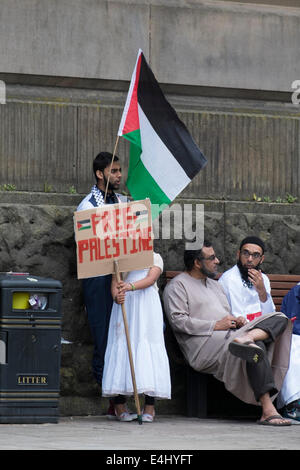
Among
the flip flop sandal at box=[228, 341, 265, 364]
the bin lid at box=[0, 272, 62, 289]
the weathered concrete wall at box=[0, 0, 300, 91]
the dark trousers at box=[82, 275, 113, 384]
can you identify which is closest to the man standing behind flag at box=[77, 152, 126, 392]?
the dark trousers at box=[82, 275, 113, 384]

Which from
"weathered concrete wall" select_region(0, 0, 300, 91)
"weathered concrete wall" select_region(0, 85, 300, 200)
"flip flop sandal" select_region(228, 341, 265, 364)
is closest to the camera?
"flip flop sandal" select_region(228, 341, 265, 364)

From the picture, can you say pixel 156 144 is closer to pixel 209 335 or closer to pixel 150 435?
pixel 209 335

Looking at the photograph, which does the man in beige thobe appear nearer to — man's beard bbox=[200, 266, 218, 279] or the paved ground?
man's beard bbox=[200, 266, 218, 279]

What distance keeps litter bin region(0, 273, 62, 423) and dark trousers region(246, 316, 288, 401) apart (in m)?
1.53

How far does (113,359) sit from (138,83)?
7.34 ft

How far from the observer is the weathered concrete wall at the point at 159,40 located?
10273 mm

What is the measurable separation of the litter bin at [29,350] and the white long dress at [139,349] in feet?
1.76

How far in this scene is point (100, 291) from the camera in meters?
9.77

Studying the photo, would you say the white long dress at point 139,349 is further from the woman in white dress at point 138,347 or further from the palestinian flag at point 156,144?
the palestinian flag at point 156,144

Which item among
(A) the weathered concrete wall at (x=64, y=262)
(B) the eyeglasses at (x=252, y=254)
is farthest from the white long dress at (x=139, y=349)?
(B) the eyeglasses at (x=252, y=254)

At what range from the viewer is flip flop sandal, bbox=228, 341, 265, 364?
9125 mm

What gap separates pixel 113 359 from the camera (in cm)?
941

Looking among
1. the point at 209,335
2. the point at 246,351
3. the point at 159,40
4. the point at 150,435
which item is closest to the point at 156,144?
the point at 159,40

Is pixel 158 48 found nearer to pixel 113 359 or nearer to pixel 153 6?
pixel 153 6
